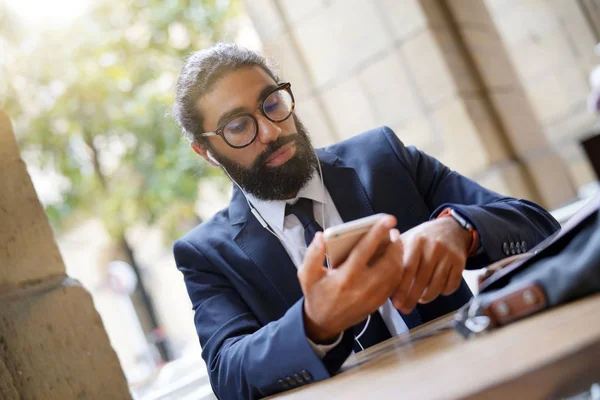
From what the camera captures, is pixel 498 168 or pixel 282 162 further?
pixel 498 168

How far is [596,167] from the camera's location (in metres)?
1.55

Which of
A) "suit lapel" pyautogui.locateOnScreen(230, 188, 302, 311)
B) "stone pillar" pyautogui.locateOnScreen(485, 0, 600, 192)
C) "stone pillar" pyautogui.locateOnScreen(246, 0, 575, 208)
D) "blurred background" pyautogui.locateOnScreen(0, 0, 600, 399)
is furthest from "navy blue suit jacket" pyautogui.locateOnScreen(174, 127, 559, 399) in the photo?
"stone pillar" pyautogui.locateOnScreen(485, 0, 600, 192)

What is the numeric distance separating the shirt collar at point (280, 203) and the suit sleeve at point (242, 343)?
0.27m

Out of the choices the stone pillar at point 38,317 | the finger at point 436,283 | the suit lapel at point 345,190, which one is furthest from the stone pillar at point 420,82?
the finger at point 436,283

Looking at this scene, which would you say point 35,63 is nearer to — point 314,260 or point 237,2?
point 237,2

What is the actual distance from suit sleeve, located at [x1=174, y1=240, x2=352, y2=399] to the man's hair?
47 cm

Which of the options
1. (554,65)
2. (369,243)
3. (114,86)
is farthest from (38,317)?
(114,86)

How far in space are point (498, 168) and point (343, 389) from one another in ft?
12.0

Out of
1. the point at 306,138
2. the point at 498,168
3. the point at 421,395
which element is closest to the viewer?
the point at 421,395

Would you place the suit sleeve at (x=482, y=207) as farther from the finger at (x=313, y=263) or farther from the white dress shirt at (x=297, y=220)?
the finger at (x=313, y=263)

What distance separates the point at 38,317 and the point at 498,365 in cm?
189

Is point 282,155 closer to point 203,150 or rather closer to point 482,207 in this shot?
point 203,150

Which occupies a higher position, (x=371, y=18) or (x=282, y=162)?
(x=371, y=18)

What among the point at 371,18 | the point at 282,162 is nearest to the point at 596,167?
the point at 282,162
